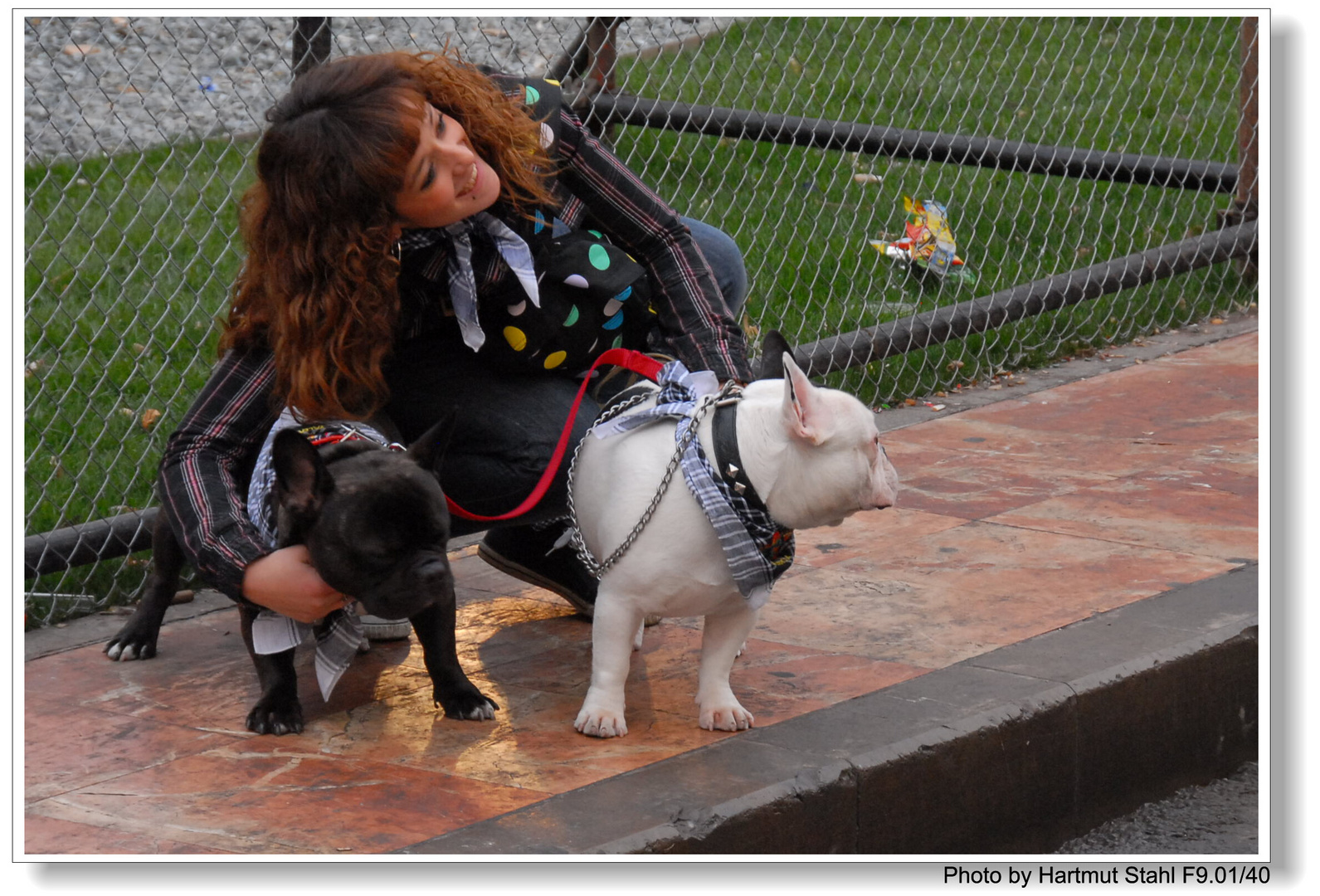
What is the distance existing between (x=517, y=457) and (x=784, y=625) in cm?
75

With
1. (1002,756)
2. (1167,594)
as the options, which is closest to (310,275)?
(1002,756)

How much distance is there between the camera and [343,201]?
116 inches

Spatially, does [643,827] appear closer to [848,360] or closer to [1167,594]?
[1167,594]

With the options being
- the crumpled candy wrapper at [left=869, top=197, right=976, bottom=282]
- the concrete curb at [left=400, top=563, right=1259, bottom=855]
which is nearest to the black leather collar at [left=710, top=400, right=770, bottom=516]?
the concrete curb at [left=400, top=563, right=1259, bottom=855]

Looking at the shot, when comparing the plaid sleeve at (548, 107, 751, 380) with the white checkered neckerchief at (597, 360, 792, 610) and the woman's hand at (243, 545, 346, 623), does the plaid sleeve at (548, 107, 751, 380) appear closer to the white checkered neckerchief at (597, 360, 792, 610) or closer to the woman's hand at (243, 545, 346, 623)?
the white checkered neckerchief at (597, 360, 792, 610)

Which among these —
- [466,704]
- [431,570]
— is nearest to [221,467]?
[431,570]

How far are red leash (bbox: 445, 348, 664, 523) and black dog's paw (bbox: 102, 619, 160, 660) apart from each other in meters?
0.77

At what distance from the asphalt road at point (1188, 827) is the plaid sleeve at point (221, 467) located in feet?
5.81

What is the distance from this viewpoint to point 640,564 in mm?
→ 2836

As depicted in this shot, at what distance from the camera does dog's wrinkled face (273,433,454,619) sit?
2844mm

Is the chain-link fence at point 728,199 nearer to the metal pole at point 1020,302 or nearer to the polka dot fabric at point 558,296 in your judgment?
the metal pole at point 1020,302

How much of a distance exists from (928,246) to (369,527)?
4.17 metres

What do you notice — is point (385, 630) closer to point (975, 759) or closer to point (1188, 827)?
point (975, 759)

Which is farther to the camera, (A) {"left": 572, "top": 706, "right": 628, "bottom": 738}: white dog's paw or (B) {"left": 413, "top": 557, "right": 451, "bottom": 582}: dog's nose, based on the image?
(A) {"left": 572, "top": 706, "right": 628, "bottom": 738}: white dog's paw
